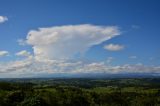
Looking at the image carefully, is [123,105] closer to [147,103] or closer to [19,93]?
[147,103]

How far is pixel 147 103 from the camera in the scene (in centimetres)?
15838

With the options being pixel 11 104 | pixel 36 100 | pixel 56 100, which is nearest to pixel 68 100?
pixel 56 100

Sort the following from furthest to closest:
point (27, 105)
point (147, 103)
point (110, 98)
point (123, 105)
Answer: point (110, 98), point (147, 103), point (123, 105), point (27, 105)

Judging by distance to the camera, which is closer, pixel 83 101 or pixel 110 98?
pixel 83 101

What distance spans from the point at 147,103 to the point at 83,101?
36.8 metres

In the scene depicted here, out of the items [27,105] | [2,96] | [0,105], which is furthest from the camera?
[2,96]

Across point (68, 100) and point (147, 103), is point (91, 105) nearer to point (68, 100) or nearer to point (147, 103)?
point (68, 100)

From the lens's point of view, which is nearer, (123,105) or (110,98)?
(123,105)

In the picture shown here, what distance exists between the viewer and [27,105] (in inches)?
3127

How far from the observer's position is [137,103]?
150m

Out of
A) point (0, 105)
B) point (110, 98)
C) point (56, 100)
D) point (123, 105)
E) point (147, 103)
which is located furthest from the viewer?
point (110, 98)

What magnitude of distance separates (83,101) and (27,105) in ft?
235

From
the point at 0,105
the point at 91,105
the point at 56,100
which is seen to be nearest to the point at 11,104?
the point at 0,105

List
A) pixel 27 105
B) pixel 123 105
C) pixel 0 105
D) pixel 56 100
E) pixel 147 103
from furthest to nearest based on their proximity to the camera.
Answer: pixel 147 103, pixel 123 105, pixel 56 100, pixel 0 105, pixel 27 105
